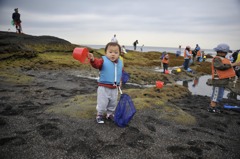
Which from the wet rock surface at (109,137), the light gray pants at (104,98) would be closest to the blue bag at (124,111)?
the wet rock surface at (109,137)

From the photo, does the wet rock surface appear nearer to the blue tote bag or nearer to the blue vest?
the blue tote bag

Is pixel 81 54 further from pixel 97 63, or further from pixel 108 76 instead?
pixel 108 76

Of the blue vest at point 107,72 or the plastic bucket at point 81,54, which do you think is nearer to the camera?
the plastic bucket at point 81,54

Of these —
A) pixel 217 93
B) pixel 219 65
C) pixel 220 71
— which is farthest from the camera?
pixel 217 93

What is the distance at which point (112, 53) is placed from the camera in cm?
399

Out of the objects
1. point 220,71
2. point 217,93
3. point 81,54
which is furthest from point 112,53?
point 217,93

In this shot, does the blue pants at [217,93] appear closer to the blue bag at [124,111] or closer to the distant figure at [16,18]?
the blue bag at [124,111]

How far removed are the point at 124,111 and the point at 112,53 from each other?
1.27 metres

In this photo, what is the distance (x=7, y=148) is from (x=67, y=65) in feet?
43.0

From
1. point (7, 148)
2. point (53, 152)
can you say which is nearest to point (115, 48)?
point (53, 152)

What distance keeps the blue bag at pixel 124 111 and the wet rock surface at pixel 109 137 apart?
17 cm

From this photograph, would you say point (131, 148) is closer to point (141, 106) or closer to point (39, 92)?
point (141, 106)

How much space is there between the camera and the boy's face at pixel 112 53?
3.96 meters

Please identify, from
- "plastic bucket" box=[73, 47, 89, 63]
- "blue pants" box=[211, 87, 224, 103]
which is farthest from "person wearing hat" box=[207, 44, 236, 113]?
"plastic bucket" box=[73, 47, 89, 63]
